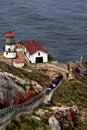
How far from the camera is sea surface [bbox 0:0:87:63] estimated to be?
13550 centimetres

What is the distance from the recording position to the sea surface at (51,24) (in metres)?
136

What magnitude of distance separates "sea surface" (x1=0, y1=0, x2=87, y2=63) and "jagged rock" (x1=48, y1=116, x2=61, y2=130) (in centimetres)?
7082

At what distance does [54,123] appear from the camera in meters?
52.2

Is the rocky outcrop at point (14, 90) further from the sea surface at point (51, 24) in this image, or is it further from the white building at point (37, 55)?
the sea surface at point (51, 24)

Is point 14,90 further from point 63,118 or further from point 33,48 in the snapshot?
point 33,48

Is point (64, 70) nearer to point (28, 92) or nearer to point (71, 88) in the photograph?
point (71, 88)

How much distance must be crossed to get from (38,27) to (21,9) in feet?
90.1

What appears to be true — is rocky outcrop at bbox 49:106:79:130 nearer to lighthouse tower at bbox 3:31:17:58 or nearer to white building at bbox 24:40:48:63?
white building at bbox 24:40:48:63

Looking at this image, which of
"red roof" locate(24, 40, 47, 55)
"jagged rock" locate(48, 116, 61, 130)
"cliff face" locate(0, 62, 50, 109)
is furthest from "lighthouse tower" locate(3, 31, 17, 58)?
"jagged rock" locate(48, 116, 61, 130)

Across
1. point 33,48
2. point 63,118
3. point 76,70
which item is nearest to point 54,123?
point 63,118

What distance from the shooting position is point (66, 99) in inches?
2581

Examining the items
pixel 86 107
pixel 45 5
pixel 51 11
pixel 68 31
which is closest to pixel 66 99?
pixel 86 107

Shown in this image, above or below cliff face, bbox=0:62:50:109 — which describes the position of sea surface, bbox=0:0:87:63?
above

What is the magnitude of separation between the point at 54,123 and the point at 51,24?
109 m
